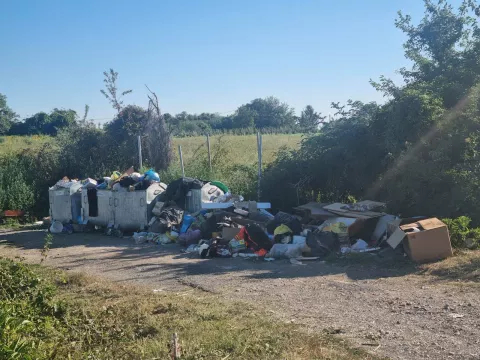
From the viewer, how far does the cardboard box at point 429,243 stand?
8.30 m

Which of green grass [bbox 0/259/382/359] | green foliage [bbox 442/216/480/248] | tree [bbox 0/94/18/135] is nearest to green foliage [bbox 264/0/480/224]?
green foliage [bbox 442/216/480/248]

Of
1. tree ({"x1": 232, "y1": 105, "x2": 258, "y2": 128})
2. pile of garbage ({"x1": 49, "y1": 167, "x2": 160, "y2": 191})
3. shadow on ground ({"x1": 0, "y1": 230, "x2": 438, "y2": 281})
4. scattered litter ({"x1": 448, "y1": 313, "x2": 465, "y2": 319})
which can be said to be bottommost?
shadow on ground ({"x1": 0, "y1": 230, "x2": 438, "y2": 281})

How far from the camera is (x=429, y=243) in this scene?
832 cm

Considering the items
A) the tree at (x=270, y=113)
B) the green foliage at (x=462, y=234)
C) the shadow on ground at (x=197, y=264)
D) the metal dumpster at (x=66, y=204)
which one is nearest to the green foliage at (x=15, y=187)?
the metal dumpster at (x=66, y=204)

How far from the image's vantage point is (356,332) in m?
5.09

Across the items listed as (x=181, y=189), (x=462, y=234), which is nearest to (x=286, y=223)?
(x=462, y=234)

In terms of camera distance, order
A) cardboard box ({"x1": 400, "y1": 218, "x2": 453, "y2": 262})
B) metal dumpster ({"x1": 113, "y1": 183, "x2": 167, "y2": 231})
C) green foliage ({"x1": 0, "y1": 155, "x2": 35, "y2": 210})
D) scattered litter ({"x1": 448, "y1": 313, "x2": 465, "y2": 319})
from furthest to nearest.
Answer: green foliage ({"x1": 0, "y1": 155, "x2": 35, "y2": 210})
metal dumpster ({"x1": 113, "y1": 183, "x2": 167, "y2": 231})
cardboard box ({"x1": 400, "y1": 218, "x2": 453, "y2": 262})
scattered litter ({"x1": 448, "y1": 313, "x2": 465, "y2": 319})

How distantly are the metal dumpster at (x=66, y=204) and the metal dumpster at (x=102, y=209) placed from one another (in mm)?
352

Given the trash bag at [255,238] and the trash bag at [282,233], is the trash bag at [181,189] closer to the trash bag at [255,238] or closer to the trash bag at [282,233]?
the trash bag at [255,238]

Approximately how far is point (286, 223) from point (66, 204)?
6799 mm

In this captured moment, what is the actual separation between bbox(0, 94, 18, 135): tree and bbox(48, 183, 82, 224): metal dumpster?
3976 centimetres

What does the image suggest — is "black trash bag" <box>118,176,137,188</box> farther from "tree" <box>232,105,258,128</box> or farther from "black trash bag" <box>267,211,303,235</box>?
"tree" <box>232,105,258,128</box>

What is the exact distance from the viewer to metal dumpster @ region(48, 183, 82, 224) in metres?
14.1

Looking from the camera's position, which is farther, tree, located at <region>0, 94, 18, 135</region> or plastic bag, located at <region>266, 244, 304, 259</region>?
tree, located at <region>0, 94, 18, 135</region>
